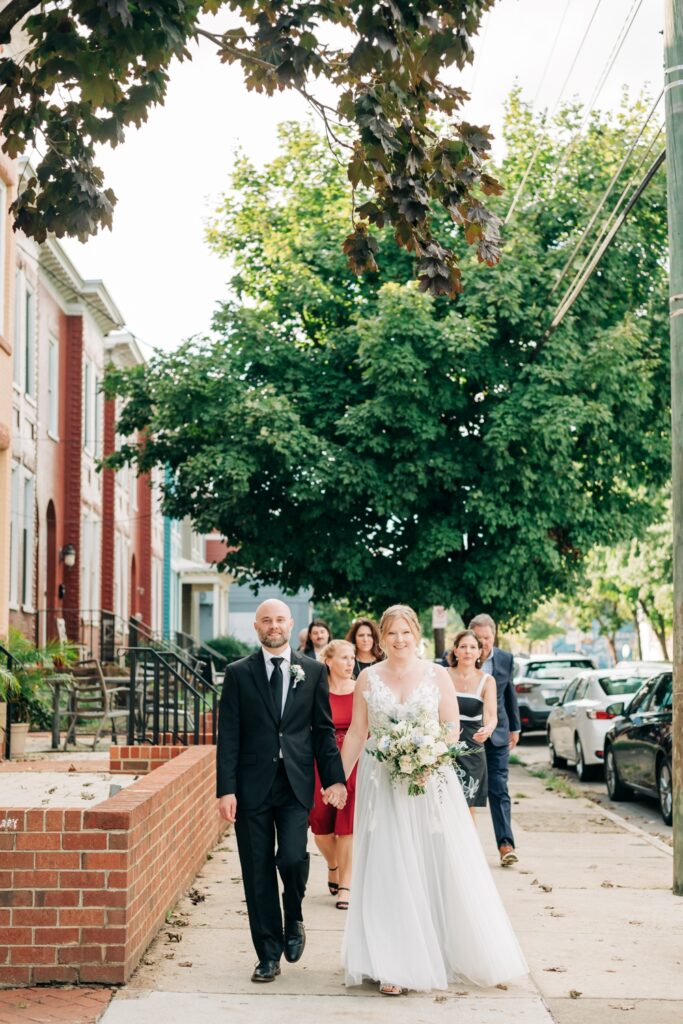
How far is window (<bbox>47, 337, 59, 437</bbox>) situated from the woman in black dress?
57.3ft

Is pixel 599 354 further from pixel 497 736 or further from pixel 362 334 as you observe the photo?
pixel 497 736

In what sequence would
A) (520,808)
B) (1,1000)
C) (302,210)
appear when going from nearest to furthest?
(1,1000)
(520,808)
(302,210)

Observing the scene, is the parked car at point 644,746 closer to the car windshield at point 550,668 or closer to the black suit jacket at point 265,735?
the black suit jacket at point 265,735

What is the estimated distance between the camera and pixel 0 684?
1463cm

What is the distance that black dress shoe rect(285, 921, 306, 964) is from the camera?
7320mm

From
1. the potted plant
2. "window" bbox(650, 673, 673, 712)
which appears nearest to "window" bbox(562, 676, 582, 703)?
"window" bbox(650, 673, 673, 712)

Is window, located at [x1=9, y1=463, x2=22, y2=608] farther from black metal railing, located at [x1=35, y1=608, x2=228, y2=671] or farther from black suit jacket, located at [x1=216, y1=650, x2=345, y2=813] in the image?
black suit jacket, located at [x1=216, y1=650, x2=345, y2=813]

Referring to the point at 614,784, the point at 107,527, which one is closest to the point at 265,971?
the point at 614,784

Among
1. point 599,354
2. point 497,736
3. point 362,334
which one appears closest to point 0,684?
point 497,736

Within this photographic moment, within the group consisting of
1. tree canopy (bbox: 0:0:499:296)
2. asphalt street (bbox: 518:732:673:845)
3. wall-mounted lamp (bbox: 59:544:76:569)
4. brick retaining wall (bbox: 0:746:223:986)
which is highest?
tree canopy (bbox: 0:0:499:296)

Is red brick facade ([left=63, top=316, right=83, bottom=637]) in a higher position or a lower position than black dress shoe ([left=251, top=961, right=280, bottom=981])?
higher

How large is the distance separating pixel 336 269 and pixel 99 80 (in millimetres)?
17298

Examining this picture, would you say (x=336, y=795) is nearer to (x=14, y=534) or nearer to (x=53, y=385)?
(x=14, y=534)

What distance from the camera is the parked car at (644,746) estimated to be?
15.1 metres
